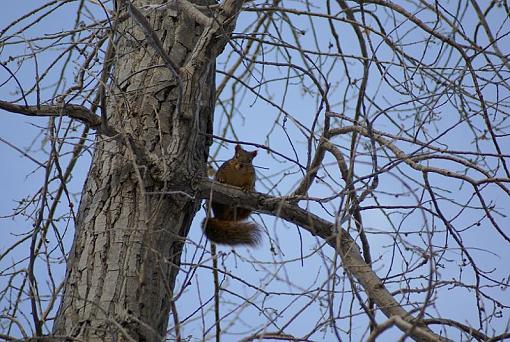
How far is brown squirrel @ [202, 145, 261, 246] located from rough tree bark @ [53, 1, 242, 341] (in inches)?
21.2

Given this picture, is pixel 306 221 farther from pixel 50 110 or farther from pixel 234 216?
pixel 50 110

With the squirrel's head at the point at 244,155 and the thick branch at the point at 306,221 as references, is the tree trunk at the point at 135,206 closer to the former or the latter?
the thick branch at the point at 306,221

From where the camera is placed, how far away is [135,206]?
108 inches

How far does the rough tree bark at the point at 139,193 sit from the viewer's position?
2.54 meters

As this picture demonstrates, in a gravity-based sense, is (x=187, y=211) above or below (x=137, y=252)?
above

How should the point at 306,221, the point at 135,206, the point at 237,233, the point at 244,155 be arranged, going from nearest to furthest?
the point at 135,206
the point at 306,221
the point at 237,233
the point at 244,155

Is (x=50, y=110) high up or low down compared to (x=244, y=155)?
down

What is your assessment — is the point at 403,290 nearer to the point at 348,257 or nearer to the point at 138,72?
the point at 348,257

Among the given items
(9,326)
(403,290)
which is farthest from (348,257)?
(9,326)

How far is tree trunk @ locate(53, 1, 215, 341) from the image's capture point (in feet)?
8.32

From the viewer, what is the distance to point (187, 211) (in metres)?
2.91

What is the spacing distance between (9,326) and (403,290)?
1.46m

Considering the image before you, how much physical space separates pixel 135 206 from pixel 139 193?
5 centimetres

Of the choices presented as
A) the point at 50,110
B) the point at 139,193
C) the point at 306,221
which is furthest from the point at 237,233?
the point at 50,110
